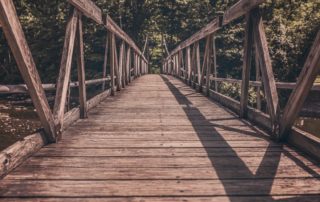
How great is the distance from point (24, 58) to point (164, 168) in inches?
54.1

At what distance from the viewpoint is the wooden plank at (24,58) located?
2357 mm

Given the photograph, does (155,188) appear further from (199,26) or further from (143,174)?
(199,26)

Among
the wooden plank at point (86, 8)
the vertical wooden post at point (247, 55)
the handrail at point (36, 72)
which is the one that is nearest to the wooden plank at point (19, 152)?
the handrail at point (36, 72)

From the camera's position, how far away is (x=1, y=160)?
7.88ft

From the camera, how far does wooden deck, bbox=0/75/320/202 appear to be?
2217 millimetres

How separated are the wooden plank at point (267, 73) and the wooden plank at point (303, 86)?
17 cm

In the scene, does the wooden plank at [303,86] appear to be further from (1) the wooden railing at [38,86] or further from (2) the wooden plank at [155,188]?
(1) the wooden railing at [38,86]

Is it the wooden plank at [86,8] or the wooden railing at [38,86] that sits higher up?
the wooden plank at [86,8]

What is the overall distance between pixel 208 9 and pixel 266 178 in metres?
33.7

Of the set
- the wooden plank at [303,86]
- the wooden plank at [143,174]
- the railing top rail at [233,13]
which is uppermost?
the railing top rail at [233,13]

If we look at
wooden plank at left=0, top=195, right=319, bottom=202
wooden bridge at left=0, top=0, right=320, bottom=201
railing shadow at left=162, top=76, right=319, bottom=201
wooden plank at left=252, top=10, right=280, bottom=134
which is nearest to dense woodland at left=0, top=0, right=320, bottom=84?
wooden plank at left=252, top=10, right=280, bottom=134

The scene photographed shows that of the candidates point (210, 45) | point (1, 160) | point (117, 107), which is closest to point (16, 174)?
point (1, 160)

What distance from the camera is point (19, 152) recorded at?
8.94 feet

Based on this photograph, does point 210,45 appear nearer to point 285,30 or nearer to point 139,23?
point 285,30
